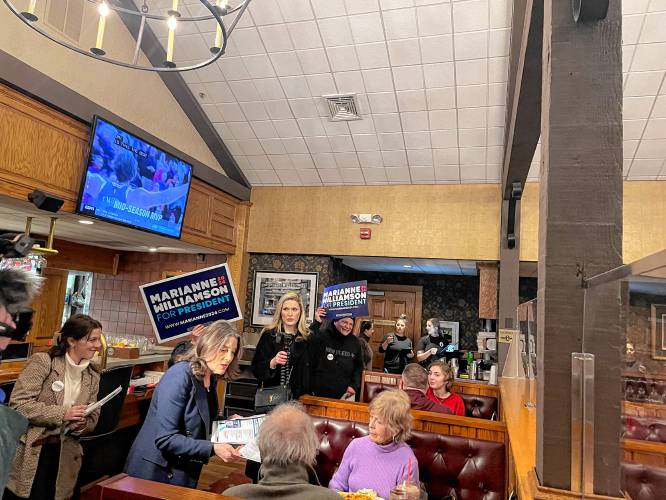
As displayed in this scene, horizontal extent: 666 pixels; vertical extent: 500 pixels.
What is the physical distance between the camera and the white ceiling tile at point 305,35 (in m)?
4.42

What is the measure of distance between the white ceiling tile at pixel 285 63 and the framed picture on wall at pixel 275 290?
2.70 metres

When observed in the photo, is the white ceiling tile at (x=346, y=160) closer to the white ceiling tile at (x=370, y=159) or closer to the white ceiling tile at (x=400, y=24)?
the white ceiling tile at (x=370, y=159)

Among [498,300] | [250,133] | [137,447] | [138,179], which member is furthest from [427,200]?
[137,447]

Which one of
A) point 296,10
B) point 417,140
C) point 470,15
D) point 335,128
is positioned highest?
point 296,10

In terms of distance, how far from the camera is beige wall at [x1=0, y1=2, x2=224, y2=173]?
3.68m

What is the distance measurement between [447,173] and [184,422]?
14.8ft

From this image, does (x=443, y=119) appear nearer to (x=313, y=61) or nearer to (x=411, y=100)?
(x=411, y=100)

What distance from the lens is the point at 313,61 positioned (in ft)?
15.5

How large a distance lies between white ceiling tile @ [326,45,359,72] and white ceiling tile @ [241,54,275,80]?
2.19ft

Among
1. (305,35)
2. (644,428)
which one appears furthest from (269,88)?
(644,428)

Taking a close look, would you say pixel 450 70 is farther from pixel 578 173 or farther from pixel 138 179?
pixel 578 173

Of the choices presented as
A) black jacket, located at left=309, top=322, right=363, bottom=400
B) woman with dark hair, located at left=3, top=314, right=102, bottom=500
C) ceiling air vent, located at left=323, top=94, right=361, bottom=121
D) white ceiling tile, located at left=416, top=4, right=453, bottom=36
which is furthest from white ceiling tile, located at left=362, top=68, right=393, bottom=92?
woman with dark hair, located at left=3, top=314, right=102, bottom=500

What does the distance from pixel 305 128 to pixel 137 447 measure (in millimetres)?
4114

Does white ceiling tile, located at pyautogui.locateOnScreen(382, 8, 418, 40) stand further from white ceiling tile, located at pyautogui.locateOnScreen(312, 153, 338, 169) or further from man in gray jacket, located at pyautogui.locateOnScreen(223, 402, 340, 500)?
man in gray jacket, located at pyautogui.locateOnScreen(223, 402, 340, 500)
